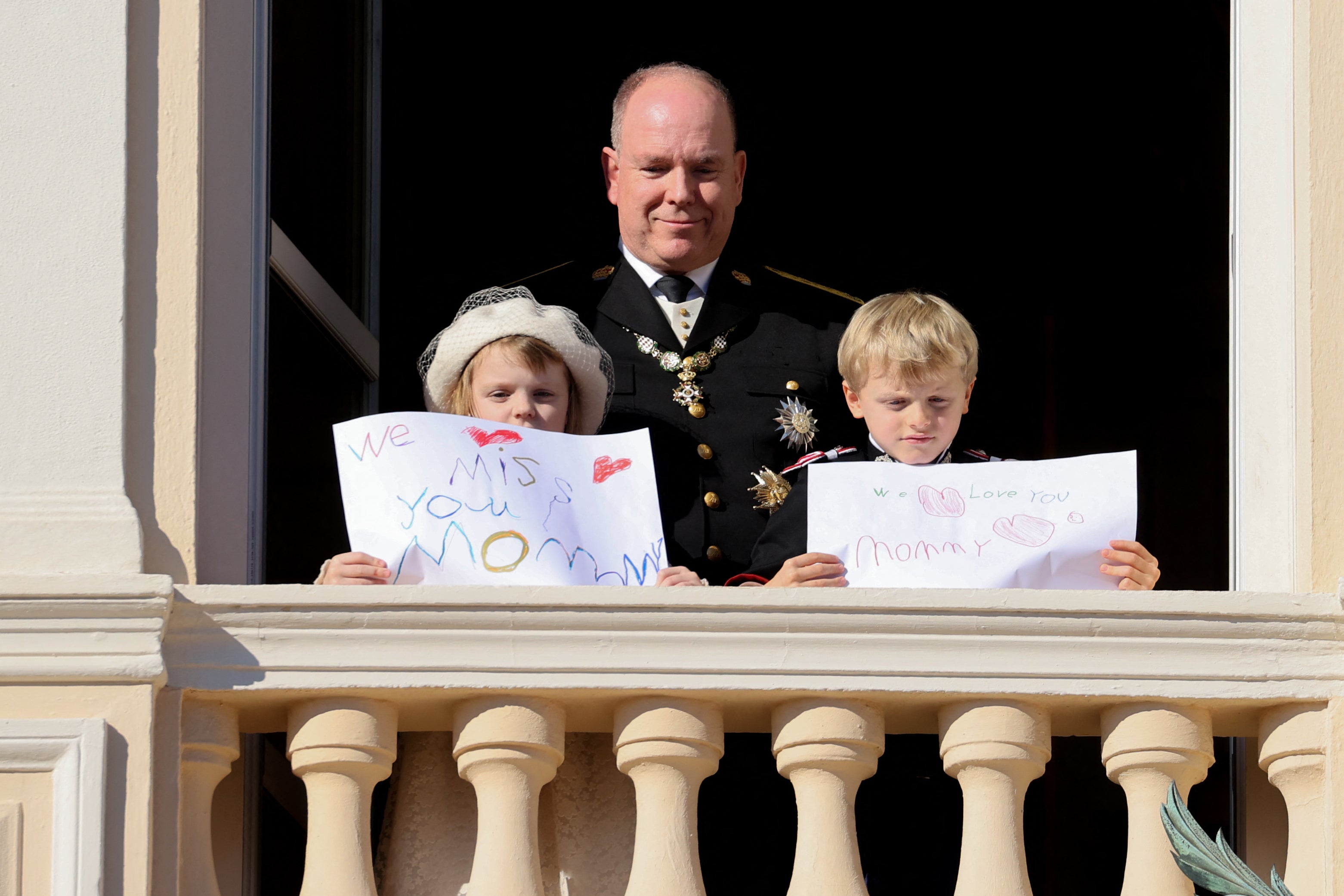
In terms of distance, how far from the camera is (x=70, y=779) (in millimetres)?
3027

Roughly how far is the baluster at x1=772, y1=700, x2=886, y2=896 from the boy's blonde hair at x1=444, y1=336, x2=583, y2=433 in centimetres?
76

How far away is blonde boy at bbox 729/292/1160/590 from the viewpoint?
3.65 metres

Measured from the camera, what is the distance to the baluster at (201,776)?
3.11 m

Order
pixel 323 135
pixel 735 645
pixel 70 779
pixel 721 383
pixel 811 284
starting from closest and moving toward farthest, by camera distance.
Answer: pixel 70 779 < pixel 735 645 < pixel 721 383 < pixel 323 135 < pixel 811 284

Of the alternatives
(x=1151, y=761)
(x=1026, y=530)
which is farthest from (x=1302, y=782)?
(x=1026, y=530)

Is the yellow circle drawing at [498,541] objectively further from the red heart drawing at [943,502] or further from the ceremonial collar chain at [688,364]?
the ceremonial collar chain at [688,364]

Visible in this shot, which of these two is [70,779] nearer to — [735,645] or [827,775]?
[735,645]

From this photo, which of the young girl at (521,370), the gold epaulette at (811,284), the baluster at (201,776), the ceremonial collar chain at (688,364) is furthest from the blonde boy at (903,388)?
the baluster at (201,776)

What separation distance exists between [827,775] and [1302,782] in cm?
64

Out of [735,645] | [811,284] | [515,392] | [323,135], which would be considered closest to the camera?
[735,645]

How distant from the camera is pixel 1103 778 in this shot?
18.4 feet

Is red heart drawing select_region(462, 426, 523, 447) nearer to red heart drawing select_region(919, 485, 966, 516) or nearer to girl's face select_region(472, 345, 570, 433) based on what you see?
girl's face select_region(472, 345, 570, 433)

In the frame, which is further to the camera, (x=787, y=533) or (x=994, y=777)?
(x=787, y=533)

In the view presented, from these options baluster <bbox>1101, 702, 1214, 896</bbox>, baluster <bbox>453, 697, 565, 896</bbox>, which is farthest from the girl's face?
baluster <bbox>1101, 702, 1214, 896</bbox>
